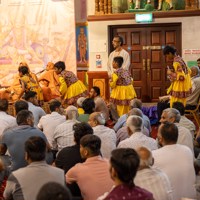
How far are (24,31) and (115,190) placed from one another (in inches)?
390

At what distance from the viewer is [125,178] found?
290 centimetres

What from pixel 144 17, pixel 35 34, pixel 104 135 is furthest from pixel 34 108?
pixel 35 34

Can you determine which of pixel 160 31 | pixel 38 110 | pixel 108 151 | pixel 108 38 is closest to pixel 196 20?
pixel 160 31

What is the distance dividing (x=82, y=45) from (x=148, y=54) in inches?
62.7

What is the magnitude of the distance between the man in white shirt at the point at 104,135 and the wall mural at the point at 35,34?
6.94 metres

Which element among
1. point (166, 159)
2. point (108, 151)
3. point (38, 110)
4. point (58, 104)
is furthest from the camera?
point (38, 110)

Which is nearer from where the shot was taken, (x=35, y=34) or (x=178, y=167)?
(x=178, y=167)

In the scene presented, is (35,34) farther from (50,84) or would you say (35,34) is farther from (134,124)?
(134,124)

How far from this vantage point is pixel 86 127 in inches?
179

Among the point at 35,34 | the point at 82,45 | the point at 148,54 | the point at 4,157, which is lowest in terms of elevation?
the point at 4,157

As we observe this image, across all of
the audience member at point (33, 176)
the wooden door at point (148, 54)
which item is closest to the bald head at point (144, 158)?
the audience member at point (33, 176)

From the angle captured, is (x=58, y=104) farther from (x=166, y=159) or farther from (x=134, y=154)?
(x=134, y=154)

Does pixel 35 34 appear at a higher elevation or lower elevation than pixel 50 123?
higher

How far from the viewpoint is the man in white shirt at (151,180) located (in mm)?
3387
